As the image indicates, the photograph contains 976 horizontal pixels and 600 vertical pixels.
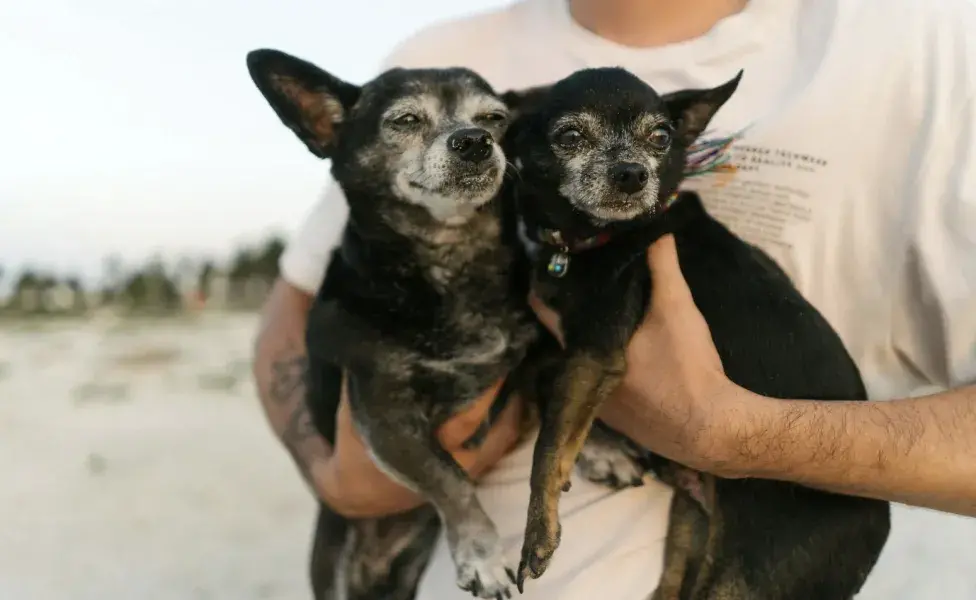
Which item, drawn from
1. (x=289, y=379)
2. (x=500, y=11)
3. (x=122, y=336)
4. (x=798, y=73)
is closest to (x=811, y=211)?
(x=798, y=73)

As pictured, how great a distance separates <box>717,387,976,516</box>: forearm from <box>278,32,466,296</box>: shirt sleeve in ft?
2.93

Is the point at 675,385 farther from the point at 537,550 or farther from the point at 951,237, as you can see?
the point at 951,237

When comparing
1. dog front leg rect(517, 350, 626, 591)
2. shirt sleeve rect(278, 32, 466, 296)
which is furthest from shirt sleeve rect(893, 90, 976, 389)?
shirt sleeve rect(278, 32, 466, 296)

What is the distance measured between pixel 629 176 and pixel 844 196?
384 millimetres

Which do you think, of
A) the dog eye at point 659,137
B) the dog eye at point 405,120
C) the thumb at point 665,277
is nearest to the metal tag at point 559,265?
the thumb at point 665,277

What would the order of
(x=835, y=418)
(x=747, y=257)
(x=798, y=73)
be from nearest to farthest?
(x=835, y=418) → (x=747, y=257) → (x=798, y=73)

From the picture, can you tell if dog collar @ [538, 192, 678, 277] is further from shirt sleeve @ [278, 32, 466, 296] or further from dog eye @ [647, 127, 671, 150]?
shirt sleeve @ [278, 32, 466, 296]

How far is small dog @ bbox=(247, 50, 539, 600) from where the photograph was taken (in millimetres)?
1208

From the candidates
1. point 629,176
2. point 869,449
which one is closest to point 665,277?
point 629,176

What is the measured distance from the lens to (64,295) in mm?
3674

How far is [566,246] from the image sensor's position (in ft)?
4.06

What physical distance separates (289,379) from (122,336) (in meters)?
2.47

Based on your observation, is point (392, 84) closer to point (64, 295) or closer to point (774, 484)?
point (774, 484)

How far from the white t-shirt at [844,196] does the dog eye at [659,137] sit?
14 cm
